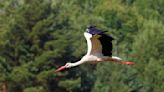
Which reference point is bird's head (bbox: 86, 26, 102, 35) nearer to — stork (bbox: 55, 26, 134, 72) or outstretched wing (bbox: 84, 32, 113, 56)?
stork (bbox: 55, 26, 134, 72)

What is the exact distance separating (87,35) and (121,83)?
21966mm

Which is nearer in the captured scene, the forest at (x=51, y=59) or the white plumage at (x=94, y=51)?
the white plumage at (x=94, y=51)

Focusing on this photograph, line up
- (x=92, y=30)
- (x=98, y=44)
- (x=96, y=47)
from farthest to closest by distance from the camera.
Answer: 1. (x=96, y=47)
2. (x=98, y=44)
3. (x=92, y=30)

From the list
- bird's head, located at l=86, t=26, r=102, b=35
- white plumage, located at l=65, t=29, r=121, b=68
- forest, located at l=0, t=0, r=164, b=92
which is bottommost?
forest, located at l=0, t=0, r=164, b=92

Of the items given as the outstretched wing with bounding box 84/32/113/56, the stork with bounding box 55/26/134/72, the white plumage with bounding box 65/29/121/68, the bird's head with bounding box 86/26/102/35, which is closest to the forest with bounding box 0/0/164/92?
the stork with bounding box 55/26/134/72

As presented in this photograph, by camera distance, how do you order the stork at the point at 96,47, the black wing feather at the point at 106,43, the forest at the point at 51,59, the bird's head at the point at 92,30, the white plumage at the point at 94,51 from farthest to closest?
the forest at the point at 51,59 → the white plumage at the point at 94,51 → the stork at the point at 96,47 → the black wing feather at the point at 106,43 → the bird's head at the point at 92,30

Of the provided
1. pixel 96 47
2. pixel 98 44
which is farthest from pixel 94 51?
pixel 98 44

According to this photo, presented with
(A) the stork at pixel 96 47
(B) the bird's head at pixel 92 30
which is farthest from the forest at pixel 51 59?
(B) the bird's head at pixel 92 30

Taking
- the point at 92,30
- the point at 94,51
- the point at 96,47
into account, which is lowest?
the point at 94,51

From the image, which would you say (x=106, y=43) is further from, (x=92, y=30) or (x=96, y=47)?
(x=92, y=30)

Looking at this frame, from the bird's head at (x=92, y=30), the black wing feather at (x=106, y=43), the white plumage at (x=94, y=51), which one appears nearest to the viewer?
the bird's head at (x=92, y=30)

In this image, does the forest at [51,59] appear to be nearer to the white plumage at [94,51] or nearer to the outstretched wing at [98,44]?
the white plumage at [94,51]

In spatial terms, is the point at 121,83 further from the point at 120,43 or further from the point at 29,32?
the point at 120,43

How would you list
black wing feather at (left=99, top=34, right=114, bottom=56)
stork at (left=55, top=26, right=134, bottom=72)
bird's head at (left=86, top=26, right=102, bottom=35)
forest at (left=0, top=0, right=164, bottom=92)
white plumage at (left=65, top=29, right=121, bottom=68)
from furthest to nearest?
1. forest at (left=0, top=0, right=164, bottom=92)
2. white plumage at (left=65, top=29, right=121, bottom=68)
3. stork at (left=55, top=26, right=134, bottom=72)
4. black wing feather at (left=99, top=34, right=114, bottom=56)
5. bird's head at (left=86, top=26, right=102, bottom=35)
